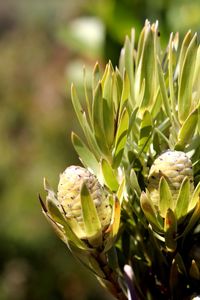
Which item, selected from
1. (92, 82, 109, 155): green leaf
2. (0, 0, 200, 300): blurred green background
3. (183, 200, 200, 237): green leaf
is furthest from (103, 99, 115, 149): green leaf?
(0, 0, 200, 300): blurred green background

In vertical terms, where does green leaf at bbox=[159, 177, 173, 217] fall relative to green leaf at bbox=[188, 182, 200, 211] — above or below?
above

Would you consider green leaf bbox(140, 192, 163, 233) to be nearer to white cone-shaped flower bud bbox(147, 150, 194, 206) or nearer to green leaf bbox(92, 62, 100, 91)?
white cone-shaped flower bud bbox(147, 150, 194, 206)

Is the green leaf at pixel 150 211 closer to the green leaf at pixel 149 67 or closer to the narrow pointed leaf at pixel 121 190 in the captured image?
the narrow pointed leaf at pixel 121 190

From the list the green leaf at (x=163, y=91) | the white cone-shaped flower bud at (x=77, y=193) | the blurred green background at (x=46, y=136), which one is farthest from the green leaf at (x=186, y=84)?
the blurred green background at (x=46, y=136)

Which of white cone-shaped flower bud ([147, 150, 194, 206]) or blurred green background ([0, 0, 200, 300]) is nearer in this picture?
white cone-shaped flower bud ([147, 150, 194, 206])

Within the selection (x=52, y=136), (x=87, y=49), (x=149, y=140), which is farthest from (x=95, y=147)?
(x=52, y=136)

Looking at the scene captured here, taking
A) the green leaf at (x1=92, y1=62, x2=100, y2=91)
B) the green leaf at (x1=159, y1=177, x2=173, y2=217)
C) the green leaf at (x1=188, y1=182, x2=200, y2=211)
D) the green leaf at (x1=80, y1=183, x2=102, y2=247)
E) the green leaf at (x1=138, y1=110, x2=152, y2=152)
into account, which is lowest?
the green leaf at (x1=188, y1=182, x2=200, y2=211)

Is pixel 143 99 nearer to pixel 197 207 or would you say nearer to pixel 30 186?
pixel 197 207
